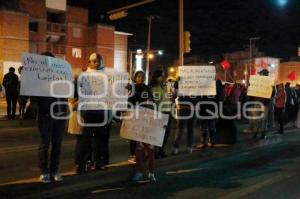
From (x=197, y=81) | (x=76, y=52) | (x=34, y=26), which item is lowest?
(x=197, y=81)

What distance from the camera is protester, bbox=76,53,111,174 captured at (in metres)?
8.11

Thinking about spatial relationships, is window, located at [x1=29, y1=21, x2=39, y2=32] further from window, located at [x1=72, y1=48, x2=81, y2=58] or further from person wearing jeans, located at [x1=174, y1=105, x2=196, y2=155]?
person wearing jeans, located at [x1=174, y1=105, x2=196, y2=155]

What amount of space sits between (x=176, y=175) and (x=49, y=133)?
113 inches

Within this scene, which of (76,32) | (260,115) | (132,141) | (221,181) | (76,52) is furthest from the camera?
(76,32)

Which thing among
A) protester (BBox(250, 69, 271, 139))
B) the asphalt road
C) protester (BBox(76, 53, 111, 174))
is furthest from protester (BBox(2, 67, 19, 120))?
protester (BBox(76, 53, 111, 174))

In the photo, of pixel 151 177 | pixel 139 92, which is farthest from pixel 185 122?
pixel 151 177

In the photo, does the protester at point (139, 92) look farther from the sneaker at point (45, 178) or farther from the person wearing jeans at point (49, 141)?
the sneaker at point (45, 178)

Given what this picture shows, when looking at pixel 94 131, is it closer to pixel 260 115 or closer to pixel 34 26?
pixel 260 115

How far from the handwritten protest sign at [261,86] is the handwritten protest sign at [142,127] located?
6.90 meters

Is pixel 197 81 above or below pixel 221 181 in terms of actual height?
above

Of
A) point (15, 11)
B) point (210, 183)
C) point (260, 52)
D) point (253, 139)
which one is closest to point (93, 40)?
point (15, 11)

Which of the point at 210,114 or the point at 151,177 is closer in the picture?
the point at 151,177

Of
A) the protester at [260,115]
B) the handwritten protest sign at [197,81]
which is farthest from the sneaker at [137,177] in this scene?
the protester at [260,115]

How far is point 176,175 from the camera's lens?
9312 mm
